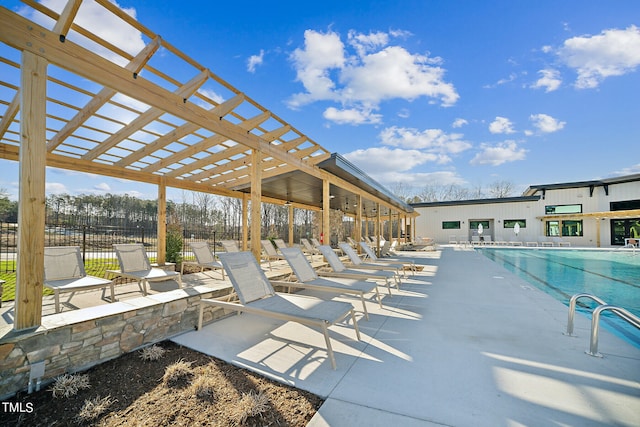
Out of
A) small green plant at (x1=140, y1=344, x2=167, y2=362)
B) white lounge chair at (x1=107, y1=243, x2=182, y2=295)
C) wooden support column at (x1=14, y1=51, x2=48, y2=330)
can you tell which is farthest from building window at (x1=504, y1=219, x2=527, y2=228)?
wooden support column at (x1=14, y1=51, x2=48, y2=330)

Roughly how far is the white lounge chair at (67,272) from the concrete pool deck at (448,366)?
170 centimetres

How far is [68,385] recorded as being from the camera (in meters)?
2.42

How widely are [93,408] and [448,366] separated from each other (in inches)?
121

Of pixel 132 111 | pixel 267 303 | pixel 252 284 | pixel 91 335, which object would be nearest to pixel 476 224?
pixel 252 284

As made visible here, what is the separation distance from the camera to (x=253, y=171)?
17.7 ft

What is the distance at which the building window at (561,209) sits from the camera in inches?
943

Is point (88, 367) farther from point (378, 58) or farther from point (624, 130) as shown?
point (624, 130)

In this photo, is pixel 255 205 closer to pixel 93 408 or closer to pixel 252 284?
pixel 252 284

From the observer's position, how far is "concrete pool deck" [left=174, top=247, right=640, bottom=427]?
2090 mm

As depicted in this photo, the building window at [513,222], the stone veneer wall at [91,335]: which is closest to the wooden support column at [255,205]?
the stone veneer wall at [91,335]

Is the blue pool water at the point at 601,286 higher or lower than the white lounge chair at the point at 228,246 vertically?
lower

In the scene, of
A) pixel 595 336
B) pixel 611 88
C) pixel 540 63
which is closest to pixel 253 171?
pixel 595 336

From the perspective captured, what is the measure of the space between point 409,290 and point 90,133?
7067 mm

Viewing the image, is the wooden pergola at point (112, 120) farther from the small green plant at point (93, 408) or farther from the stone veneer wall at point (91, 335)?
the small green plant at point (93, 408)
